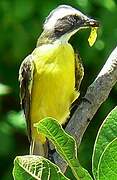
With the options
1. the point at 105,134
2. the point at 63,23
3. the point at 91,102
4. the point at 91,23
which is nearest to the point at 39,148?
the point at 63,23

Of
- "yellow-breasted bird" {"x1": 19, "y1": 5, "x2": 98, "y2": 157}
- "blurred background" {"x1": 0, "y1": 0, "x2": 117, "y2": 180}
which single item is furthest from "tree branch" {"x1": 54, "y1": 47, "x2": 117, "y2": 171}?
"blurred background" {"x1": 0, "y1": 0, "x2": 117, "y2": 180}

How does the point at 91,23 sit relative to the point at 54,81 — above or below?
above

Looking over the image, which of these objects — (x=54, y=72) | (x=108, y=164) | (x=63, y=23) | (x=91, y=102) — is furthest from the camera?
(x=63, y=23)

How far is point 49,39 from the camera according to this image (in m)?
2.74

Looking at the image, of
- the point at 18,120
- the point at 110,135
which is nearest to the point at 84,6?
the point at 18,120

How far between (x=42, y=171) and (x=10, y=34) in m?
3.55

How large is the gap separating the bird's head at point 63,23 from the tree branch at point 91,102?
89 centimetres

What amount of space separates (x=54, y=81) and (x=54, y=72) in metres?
0.04

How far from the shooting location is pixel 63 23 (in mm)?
2693

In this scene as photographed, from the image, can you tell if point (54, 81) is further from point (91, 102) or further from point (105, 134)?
point (105, 134)

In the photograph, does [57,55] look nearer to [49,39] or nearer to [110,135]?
[49,39]

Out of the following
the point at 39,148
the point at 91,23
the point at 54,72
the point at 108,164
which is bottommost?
the point at 39,148

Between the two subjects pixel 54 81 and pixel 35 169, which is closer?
pixel 35 169

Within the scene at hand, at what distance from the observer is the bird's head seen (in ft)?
8.49
